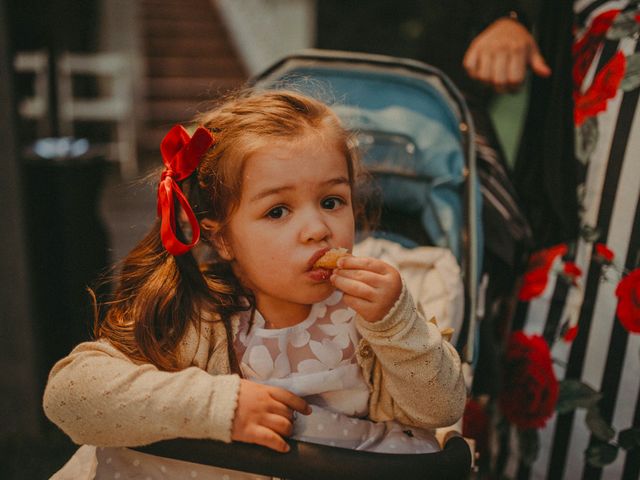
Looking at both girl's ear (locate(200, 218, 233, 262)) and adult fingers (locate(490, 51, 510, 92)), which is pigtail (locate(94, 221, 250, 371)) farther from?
adult fingers (locate(490, 51, 510, 92))

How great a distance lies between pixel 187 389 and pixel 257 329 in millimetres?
236

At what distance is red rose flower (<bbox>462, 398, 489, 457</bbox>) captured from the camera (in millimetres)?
1706

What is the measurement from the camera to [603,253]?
1.58 metres

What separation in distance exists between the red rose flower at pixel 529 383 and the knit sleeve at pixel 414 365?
1.59 feet

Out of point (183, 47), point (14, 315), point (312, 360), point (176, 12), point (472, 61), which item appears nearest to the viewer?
point (312, 360)

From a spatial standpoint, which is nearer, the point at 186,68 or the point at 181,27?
the point at 186,68

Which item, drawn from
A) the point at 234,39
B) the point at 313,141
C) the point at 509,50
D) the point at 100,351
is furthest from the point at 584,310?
the point at 234,39

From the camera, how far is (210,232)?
1.36 metres

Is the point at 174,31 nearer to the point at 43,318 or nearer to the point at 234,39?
the point at 234,39

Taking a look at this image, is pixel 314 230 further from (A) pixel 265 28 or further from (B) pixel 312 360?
(A) pixel 265 28

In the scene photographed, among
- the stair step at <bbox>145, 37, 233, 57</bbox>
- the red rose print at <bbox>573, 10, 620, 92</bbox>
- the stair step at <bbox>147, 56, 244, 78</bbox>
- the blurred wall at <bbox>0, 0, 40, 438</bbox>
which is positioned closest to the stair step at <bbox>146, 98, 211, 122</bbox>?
the stair step at <bbox>147, 56, 244, 78</bbox>

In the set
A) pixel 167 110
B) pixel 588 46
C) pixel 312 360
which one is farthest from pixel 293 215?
pixel 167 110

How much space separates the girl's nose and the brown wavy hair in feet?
0.53

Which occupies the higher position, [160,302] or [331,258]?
[331,258]
